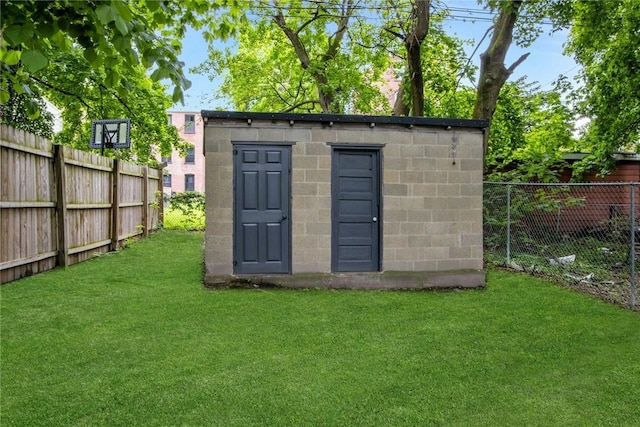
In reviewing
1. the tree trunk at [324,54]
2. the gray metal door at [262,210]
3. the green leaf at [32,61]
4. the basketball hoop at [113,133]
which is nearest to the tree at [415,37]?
the tree trunk at [324,54]

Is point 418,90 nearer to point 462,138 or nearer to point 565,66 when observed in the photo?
point 462,138

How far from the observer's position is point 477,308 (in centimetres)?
516

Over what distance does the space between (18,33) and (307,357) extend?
2.82m

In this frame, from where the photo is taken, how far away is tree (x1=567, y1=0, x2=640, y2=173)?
10149 mm

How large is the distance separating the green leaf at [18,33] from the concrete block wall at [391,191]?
3.82 metres

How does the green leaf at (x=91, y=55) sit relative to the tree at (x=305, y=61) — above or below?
below

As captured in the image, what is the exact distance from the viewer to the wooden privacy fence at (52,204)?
5.20 m

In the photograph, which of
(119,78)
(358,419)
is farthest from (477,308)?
(119,78)

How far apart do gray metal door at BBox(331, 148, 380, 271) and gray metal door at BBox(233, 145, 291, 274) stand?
0.69 metres

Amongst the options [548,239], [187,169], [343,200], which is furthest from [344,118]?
[187,169]

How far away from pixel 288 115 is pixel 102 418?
4285mm

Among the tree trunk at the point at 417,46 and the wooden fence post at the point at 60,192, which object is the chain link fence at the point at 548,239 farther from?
the wooden fence post at the point at 60,192

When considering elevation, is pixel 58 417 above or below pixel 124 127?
below

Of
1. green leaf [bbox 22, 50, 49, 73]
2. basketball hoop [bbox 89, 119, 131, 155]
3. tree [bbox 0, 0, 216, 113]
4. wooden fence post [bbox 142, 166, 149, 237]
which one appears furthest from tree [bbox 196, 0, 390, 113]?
green leaf [bbox 22, 50, 49, 73]
